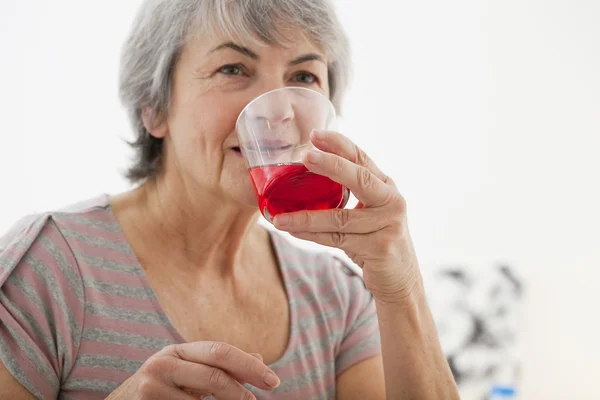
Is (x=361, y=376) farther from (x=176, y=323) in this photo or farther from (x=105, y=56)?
(x=105, y=56)

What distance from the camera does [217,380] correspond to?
0.92 meters

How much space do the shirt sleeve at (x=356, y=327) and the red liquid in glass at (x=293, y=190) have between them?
657 millimetres

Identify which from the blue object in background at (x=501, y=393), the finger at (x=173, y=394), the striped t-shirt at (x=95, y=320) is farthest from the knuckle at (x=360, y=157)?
the blue object in background at (x=501, y=393)

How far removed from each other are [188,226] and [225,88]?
0.36 m

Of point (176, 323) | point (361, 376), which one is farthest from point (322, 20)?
point (361, 376)

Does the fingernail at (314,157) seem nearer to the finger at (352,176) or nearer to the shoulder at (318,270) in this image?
the finger at (352,176)

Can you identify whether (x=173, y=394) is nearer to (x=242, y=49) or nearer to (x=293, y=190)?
(x=293, y=190)

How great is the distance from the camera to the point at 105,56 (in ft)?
10.8

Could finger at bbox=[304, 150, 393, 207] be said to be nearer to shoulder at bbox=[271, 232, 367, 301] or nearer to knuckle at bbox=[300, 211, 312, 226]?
knuckle at bbox=[300, 211, 312, 226]

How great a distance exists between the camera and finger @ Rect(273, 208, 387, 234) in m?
0.95

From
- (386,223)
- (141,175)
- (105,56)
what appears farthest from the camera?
(105,56)

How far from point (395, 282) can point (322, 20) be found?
59cm

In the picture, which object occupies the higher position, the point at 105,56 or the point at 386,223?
the point at 105,56

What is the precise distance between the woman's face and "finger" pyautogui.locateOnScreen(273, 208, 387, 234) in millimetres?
319
